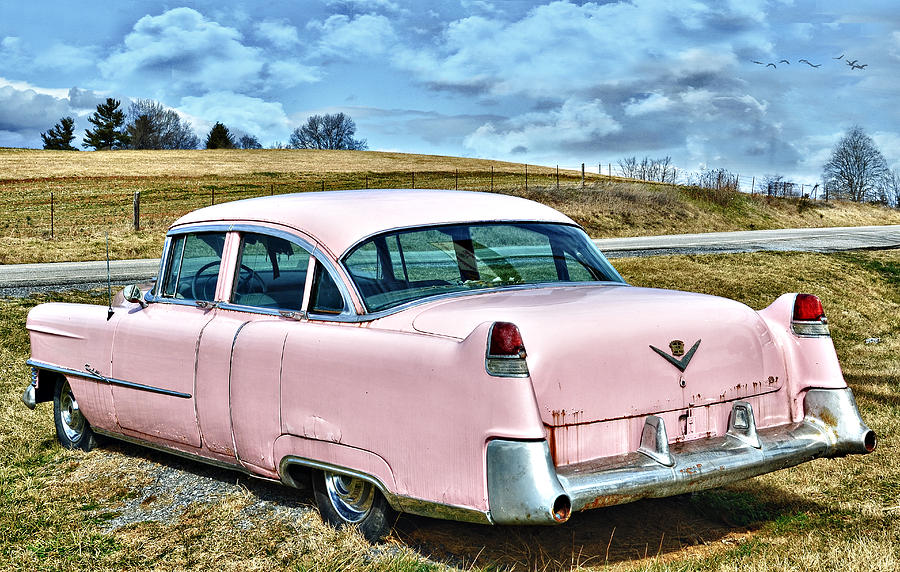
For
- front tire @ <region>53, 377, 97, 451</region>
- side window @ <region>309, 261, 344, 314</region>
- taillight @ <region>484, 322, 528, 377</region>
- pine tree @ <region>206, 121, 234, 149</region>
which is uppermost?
pine tree @ <region>206, 121, 234, 149</region>

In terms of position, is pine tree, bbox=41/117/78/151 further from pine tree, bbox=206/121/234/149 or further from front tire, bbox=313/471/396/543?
front tire, bbox=313/471/396/543

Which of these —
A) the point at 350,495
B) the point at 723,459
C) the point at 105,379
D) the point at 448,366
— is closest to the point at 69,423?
the point at 105,379

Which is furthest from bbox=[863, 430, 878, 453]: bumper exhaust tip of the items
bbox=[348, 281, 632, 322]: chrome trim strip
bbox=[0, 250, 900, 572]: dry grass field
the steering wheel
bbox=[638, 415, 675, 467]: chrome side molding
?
the steering wheel

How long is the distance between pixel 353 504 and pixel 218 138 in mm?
94326

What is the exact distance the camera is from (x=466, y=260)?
441cm

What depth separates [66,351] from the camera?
5555 mm

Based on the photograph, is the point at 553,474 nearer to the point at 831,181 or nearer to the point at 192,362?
the point at 192,362

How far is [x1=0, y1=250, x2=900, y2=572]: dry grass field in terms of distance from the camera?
3.82m

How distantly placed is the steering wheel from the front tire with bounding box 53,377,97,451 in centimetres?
A: 140

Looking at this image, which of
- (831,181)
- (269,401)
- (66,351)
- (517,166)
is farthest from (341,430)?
(831,181)

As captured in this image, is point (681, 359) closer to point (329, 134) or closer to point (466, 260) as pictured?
point (466, 260)

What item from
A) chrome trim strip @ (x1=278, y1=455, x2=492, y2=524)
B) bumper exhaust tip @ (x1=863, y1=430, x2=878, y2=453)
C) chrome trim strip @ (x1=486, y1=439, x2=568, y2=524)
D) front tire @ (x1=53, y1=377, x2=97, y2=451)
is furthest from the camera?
front tire @ (x1=53, y1=377, x2=97, y2=451)

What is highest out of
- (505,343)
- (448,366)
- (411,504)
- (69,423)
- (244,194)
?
(244,194)

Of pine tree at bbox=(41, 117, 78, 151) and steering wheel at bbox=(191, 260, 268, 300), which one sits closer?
steering wheel at bbox=(191, 260, 268, 300)
